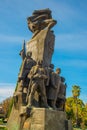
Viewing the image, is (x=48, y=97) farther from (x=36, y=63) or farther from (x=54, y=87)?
(x=36, y=63)

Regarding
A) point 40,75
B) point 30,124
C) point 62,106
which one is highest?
point 40,75

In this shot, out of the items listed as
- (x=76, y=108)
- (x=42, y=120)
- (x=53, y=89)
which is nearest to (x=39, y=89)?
(x=53, y=89)

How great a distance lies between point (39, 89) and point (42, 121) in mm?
1497

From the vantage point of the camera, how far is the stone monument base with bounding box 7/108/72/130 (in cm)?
1109

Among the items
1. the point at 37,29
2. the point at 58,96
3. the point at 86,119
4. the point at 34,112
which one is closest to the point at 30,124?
the point at 34,112

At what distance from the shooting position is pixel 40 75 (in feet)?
38.5

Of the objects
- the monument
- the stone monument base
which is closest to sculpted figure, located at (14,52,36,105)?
the monument

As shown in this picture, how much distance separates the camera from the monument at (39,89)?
1129 centimetres

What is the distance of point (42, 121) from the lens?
436 inches

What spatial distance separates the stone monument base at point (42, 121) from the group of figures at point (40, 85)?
0.49 metres

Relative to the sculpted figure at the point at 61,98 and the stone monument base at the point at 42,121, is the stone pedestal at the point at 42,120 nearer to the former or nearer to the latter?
the stone monument base at the point at 42,121

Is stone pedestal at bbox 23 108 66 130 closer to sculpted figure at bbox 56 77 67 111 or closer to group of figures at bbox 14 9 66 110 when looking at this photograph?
group of figures at bbox 14 9 66 110

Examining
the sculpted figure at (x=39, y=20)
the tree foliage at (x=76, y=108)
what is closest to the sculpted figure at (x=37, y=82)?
the sculpted figure at (x=39, y=20)

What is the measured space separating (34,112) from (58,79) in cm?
220
